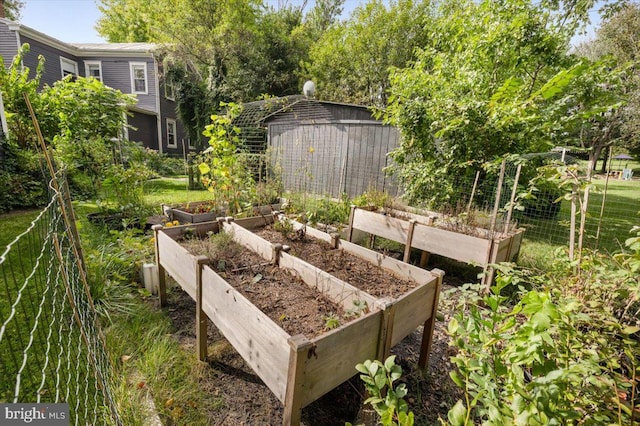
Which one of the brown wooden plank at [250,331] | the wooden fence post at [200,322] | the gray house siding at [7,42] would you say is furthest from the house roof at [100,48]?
the brown wooden plank at [250,331]

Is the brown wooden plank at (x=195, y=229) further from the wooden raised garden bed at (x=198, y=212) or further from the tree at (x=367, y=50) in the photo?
the tree at (x=367, y=50)

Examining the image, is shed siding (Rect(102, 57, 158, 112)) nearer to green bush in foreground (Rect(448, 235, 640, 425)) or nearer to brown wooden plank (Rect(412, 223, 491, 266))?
brown wooden plank (Rect(412, 223, 491, 266))

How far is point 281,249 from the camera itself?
2.58m

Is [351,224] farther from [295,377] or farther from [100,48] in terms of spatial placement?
[100,48]

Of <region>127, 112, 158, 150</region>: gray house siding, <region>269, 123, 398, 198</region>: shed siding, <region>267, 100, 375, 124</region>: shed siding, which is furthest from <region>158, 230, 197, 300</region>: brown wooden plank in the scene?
<region>127, 112, 158, 150</region>: gray house siding

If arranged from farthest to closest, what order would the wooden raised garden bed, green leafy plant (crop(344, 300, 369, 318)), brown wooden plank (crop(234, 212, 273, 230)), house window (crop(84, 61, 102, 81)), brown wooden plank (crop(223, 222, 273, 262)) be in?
1. house window (crop(84, 61, 102, 81))
2. the wooden raised garden bed
3. brown wooden plank (crop(234, 212, 273, 230))
4. brown wooden plank (crop(223, 222, 273, 262))
5. green leafy plant (crop(344, 300, 369, 318))

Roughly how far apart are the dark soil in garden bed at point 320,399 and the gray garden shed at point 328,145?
3750 millimetres

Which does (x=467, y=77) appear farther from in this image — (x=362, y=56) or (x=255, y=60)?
(x=362, y=56)

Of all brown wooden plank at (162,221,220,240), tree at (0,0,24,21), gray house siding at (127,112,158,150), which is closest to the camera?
brown wooden plank at (162,221,220,240)

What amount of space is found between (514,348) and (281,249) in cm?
198

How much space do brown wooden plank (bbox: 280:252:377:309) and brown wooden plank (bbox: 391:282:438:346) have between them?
191mm

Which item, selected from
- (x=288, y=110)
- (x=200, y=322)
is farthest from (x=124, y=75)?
(x=200, y=322)

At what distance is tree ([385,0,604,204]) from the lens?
3.97 m

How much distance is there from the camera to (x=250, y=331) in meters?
1.63
